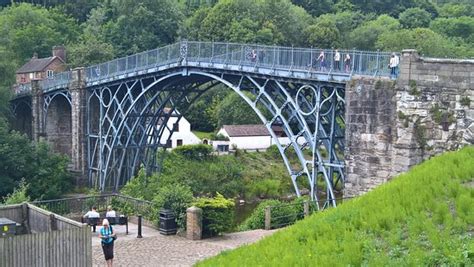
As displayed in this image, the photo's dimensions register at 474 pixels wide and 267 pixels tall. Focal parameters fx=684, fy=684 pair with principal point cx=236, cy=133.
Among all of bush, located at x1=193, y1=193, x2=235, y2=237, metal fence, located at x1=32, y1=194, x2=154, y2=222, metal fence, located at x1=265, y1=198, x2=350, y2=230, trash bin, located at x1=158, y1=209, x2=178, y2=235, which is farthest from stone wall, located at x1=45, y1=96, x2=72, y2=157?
bush, located at x1=193, y1=193, x2=235, y2=237

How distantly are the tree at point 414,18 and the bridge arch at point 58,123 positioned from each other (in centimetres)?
5975

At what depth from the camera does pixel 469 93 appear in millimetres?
22016

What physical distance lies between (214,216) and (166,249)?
2.09 m

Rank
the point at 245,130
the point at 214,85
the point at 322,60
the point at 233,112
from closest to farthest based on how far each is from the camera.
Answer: the point at 322,60, the point at 214,85, the point at 245,130, the point at 233,112

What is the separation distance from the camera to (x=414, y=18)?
99688mm

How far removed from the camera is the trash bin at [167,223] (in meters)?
22.2

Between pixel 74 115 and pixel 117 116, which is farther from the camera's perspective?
pixel 74 115

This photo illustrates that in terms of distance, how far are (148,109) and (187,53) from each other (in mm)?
7191

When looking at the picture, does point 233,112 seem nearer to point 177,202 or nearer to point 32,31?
point 32,31

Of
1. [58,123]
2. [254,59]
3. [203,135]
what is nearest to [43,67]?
[203,135]

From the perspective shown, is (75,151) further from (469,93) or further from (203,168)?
(469,93)

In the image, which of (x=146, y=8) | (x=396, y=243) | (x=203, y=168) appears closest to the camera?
(x=396, y=243)

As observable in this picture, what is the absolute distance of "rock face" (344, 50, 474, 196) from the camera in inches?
875

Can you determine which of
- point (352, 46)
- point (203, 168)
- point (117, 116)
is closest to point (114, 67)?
point (117, 116)
